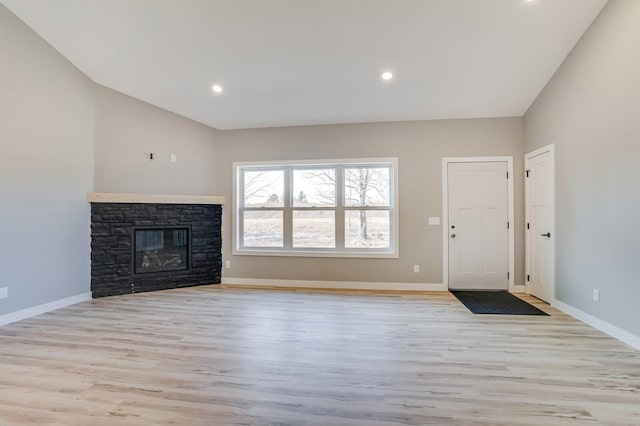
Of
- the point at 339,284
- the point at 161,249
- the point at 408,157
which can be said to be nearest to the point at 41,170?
the point at 161,249

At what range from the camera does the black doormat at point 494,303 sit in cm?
372

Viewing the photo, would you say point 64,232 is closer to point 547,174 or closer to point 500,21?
point 500,21

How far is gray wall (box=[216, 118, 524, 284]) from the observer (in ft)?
15.4

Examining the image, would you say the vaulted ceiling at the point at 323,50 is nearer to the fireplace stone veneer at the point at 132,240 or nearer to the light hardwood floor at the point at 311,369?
the fireplace stone veneer at the point at 132,240

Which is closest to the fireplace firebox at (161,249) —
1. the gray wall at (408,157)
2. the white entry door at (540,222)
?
the gray wall at (408,157)

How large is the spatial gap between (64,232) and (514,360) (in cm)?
504

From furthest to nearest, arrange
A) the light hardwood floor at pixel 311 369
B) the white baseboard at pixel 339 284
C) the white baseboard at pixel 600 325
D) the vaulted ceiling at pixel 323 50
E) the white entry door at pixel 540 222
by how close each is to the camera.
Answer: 1. the white baseboard at pixel 339 284
2. the white entry door at pixel 540 222
3. the vaulted ceiling at pixel 323 50
4. the white baseboard at pixel 600 325
5. the light hardwood floor at pixel 311 369

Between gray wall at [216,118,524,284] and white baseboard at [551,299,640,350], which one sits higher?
gray wall at [216,118,524,284]

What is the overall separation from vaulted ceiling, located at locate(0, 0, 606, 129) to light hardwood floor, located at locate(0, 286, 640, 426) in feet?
9.34

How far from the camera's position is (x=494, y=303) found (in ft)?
13.3

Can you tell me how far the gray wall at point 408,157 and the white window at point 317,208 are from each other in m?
0.16

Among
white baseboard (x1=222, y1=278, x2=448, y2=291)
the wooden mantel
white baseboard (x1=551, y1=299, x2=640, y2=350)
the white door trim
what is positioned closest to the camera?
white baseboard (x1=551, y1=299, x2=640, y2=350)

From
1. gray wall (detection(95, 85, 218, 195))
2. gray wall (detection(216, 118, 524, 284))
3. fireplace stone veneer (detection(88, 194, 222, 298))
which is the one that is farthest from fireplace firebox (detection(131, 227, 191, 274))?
gray wall (detection(216, 118, 524, 284))

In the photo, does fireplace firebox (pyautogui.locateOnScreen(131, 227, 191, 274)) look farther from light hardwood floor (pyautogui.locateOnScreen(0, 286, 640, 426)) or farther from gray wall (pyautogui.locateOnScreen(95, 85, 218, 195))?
light hardwood floor (pyautogui.locateOnScreen(0, 286, 640, 426))
